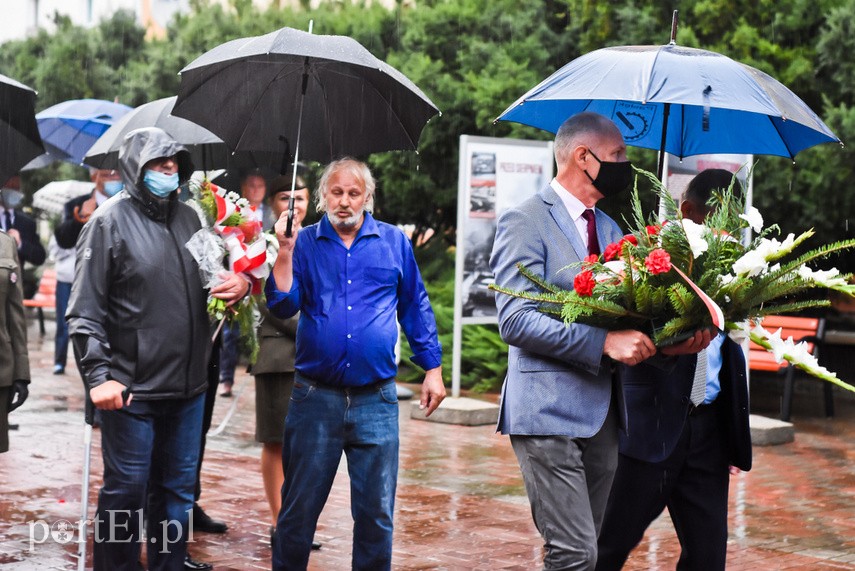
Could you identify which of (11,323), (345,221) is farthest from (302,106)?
(11,323)

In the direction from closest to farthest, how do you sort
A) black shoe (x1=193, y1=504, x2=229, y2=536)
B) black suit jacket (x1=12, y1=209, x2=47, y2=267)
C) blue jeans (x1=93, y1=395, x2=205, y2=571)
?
1. blue jeans (x1=93, y1=395, x2=205, y2=571)
2. black shoe (x1=193, y1=504, x2=229, y2=536)
3. black suit jacket (x1=12, y1=209, x2=47, y2=267)

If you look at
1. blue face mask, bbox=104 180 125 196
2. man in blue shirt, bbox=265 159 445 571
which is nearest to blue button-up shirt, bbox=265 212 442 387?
man in blue shirt, bbox=265 159 445 571

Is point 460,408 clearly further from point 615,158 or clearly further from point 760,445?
point 615,158

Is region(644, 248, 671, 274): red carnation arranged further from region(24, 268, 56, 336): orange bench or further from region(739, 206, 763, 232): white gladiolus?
region(24, 268, 56, 336): orange bench

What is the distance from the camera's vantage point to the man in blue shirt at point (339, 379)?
211 inches

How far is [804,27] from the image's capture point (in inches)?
510

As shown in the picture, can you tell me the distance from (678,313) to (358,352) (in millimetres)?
1552

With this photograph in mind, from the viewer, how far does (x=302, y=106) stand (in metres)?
5.84

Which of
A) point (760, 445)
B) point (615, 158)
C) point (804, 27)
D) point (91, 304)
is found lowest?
point (760, 445)

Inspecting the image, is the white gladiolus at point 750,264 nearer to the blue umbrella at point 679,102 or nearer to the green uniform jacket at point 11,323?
the blue umbrella at point 679,102

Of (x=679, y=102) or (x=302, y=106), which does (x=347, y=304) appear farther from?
(x=679, y=102)

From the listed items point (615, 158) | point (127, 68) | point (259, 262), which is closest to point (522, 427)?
point (615, 158)

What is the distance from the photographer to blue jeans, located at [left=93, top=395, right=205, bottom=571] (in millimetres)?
5273

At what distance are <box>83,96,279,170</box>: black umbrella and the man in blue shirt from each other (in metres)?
1.90
